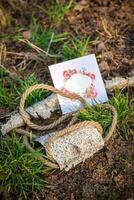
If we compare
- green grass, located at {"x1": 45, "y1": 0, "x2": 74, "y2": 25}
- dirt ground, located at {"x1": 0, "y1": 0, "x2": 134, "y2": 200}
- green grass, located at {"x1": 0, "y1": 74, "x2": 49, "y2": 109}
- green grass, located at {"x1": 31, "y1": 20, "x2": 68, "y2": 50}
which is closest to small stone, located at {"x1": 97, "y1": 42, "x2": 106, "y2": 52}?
dirt ground, located at {"x1": 0, "y1": 0, "x2": 134, "y2": 200}

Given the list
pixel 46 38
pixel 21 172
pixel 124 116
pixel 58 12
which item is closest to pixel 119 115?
pixel 124 116

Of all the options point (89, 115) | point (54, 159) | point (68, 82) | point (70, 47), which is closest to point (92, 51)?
point (70, 47)

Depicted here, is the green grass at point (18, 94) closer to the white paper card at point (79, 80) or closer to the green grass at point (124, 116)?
A: the white paper card at point (79, 80)

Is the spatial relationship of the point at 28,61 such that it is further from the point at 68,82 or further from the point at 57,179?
the point at 57,179

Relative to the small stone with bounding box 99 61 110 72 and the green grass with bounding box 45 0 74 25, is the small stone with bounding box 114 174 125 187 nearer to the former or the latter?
the small stone with bounding box 99 61 110 72

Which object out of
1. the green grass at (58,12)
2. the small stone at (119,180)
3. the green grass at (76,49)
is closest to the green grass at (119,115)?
the small stone at (119,180)

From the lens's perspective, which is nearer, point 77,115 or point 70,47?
point 77,115
